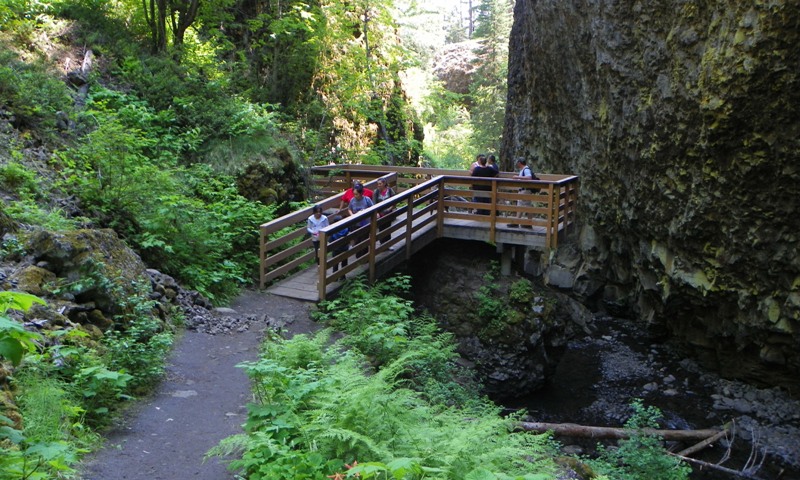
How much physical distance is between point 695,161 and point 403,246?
591 centimetres

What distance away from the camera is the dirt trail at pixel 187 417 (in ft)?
16.6

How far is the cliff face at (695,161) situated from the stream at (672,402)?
713 millimetres

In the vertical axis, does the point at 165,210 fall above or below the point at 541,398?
above

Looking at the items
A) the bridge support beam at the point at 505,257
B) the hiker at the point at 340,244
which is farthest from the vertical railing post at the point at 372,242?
the bridge support beam at the point at 505,257

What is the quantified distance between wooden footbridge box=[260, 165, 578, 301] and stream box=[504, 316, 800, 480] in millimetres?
3583

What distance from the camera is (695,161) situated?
11.6 meters

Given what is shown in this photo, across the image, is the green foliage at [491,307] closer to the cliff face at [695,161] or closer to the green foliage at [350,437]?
the cliff face at [695,161]

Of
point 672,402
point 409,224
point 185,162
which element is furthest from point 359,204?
point 672,402

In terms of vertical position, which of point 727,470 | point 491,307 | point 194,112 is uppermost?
point 194,112

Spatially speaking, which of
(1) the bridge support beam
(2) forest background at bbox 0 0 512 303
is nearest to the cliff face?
(1) the bridge support beam

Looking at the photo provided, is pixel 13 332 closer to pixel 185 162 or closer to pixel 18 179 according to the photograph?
pixel 18 179

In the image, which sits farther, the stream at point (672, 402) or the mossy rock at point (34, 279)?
the stream at point (672, 402)

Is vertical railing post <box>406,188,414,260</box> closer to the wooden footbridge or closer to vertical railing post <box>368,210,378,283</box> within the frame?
the wooden footbridge

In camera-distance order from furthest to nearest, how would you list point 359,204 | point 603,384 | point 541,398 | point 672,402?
point 603,384
point 541,398
point 672,402
point 359,204
